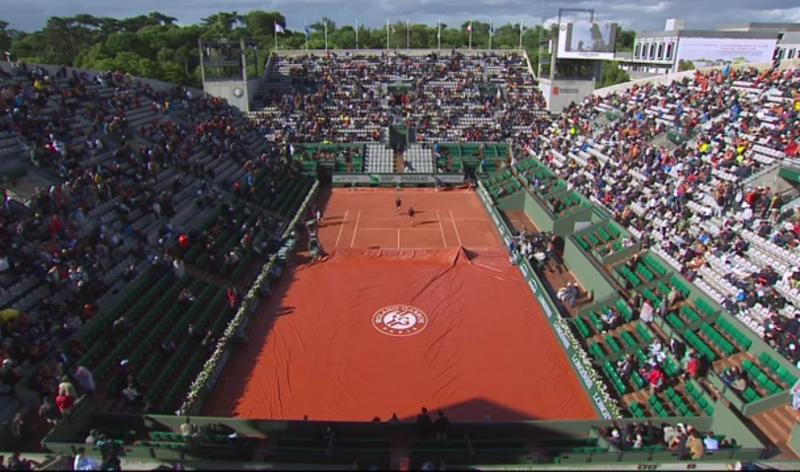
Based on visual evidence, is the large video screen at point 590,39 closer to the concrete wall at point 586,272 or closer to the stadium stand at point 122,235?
the concrete wall at point 586,272

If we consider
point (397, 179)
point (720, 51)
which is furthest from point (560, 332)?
point (720, 51)

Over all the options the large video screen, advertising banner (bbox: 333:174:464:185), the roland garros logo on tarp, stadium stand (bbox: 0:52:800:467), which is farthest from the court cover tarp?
the large video screen

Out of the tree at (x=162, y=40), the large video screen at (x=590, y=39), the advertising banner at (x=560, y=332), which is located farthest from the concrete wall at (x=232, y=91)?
the advertising banner at (x=560, y=332)

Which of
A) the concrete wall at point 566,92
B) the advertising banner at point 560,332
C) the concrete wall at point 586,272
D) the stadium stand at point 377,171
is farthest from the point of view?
the concrete wall at point 566,92

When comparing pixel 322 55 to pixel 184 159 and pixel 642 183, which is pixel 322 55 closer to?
pixel 184 159

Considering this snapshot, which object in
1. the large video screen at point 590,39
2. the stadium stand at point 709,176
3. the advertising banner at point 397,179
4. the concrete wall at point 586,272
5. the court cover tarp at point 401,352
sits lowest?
the court cover tarp at point 401,352

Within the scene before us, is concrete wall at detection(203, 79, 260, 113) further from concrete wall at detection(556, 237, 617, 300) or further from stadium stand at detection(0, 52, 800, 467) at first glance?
concrete wall at detection(556, 237, 617, 300)

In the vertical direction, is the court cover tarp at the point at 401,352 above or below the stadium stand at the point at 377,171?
below
